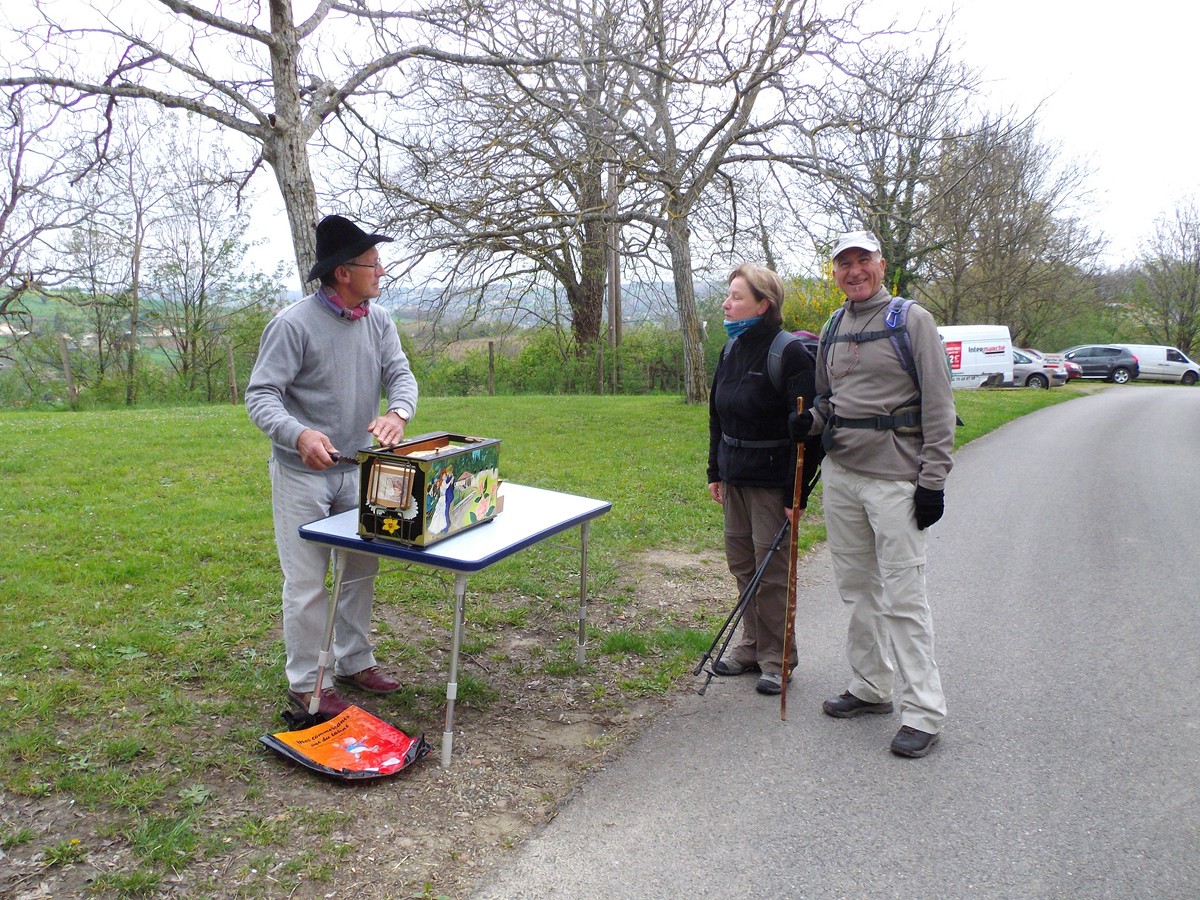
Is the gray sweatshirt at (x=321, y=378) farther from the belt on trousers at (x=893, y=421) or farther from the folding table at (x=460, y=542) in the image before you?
the belt on trousers at (x=893, y=421)

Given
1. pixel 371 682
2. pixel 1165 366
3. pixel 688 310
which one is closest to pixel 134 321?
pixel 688 310

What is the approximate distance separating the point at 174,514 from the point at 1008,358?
89.4 ft

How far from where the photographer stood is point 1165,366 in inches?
1435

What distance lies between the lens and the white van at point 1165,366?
119 ft

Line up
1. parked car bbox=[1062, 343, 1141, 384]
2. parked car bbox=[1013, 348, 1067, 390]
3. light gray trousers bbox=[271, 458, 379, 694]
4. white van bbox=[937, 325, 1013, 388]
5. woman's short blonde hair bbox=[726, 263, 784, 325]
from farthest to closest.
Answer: parked car bbox=[1062, 343, 1141, 384]
parked car bbox=[1013, 348, 1067, 390]
white van bbox=[937, 325, 1013, 388]
woman's short blonde hair bbox=[726, 263, 784, 325]
light gray trousers bbox=[271, 458, 379, 694]

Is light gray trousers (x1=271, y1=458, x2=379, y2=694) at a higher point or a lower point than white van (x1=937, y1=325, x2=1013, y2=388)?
lower

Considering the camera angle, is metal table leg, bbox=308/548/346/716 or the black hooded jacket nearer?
metal table leg, bbox=308/548/346/716

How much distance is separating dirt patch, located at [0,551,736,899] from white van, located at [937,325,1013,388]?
86.3 feet

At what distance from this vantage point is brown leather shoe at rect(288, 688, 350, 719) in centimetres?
349

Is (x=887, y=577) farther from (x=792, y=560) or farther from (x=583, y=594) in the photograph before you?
(x=583, y=594)

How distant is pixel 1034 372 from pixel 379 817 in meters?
32.3

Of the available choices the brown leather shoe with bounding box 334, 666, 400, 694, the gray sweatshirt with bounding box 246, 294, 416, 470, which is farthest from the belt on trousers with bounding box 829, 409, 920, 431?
the brown leather shoe with bounding box 334, 666, 400, 694

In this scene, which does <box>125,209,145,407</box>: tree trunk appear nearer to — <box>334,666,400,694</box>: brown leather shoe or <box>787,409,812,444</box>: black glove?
<box>334,666,400,694</box>: brown leather shoe

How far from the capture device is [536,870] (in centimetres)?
265
